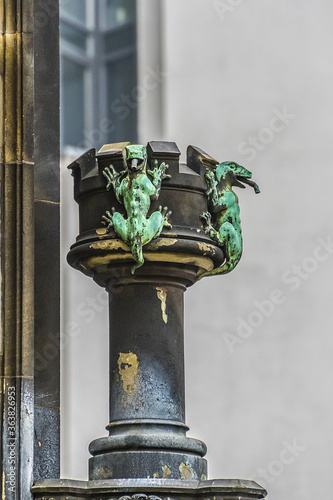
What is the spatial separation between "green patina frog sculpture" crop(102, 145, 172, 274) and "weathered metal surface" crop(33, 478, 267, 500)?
142cm

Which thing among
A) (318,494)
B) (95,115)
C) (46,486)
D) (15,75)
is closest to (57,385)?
(46,486)

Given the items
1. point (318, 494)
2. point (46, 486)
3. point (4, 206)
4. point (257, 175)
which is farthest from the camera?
point (257, 175)

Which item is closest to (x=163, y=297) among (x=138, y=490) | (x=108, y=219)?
(x=108, y=219)

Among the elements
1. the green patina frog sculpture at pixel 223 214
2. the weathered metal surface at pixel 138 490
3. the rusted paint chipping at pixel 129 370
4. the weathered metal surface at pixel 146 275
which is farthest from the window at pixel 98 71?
the weathered metal surface at pixel 138 490

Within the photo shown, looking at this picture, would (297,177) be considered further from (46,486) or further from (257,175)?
(46,486)

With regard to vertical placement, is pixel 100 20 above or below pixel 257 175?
above

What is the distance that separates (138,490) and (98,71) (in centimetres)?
1597

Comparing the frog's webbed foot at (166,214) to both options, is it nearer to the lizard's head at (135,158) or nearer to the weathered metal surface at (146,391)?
the lizard's head at (135,158)

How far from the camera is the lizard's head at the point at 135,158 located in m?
9.66

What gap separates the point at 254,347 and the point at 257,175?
2.75m

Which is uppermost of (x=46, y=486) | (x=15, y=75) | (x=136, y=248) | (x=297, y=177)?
(x=297, y=177)

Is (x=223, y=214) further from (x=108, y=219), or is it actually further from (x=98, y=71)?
(x=98, y=71)

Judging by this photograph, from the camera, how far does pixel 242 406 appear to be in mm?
23016

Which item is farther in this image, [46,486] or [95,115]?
[95,115]
